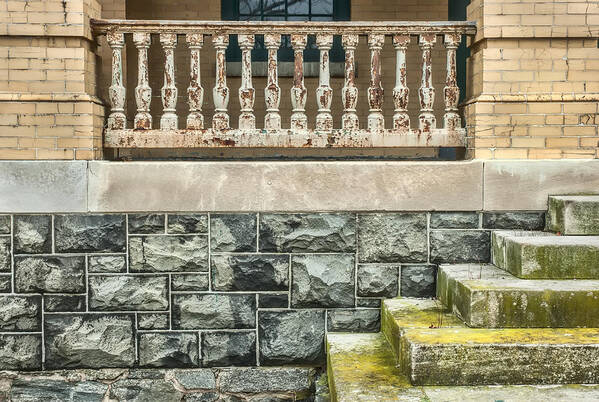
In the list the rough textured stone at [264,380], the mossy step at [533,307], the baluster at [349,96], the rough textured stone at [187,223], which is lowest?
the rough textured stone at [264,380]

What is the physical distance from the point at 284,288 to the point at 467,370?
1.49 meters

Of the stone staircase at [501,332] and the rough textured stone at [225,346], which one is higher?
the stone staircase at [501,332]

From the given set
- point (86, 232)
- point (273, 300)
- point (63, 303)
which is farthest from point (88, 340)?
point (273, 300)

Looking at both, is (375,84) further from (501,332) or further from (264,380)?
(264,380)

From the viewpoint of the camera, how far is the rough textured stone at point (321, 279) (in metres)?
4.17

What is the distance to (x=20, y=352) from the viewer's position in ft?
13.4

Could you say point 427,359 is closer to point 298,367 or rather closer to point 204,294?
point 298,367

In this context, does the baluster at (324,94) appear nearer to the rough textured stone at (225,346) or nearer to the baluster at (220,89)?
the baluster at (220,89)

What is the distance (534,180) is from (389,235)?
1.09 meters

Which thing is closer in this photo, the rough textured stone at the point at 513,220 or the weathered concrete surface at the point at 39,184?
the weathered concrete surface at the point at 39,184

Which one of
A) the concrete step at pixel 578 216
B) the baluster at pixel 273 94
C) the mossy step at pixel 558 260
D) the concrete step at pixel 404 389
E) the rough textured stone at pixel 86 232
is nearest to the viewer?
the concrete step at pixel 404 389

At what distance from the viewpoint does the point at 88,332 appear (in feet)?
13.5

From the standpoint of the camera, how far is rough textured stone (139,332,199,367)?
4145 millimetres

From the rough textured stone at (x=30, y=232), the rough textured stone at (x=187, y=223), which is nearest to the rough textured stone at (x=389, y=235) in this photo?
the rough textured stone at (x=187, y=223)
